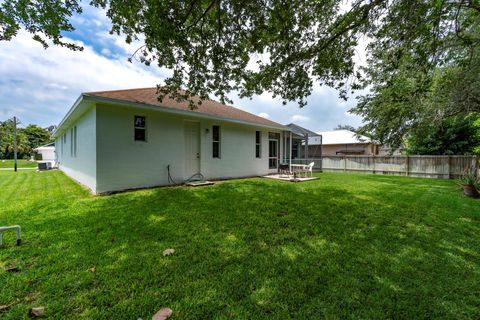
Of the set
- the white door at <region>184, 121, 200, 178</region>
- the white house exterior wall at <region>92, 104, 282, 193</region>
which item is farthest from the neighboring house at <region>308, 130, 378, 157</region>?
the white door at <region>184, 121, 200, 178</region>

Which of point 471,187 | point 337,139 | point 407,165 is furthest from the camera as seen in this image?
point 337,139

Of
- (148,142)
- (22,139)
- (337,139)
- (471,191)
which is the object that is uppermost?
(22,139)

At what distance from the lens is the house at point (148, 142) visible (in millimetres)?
6973

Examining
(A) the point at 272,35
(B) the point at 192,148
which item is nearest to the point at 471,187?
(A) the point at 272,35

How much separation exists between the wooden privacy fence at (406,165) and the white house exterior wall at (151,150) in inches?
328

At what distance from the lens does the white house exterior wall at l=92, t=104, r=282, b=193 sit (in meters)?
6.99

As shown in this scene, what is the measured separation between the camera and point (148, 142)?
313 inches

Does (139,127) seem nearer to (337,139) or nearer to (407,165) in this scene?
(407,165)

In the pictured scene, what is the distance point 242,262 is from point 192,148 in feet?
23.6

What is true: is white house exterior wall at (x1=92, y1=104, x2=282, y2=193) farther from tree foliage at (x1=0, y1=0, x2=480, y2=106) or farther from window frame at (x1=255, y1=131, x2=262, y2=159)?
tree foliage at (x1=0, y1=0, x2=480, y2=106)

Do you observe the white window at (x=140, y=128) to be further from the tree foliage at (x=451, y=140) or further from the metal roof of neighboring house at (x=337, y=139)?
the metal roof of neighboring house at (x=337, y=139)

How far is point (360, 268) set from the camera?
275 centimetres

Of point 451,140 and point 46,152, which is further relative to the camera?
point 46,152

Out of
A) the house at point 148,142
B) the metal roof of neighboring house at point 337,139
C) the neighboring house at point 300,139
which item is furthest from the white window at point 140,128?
the metal roof of neighboring house at point 337,139
